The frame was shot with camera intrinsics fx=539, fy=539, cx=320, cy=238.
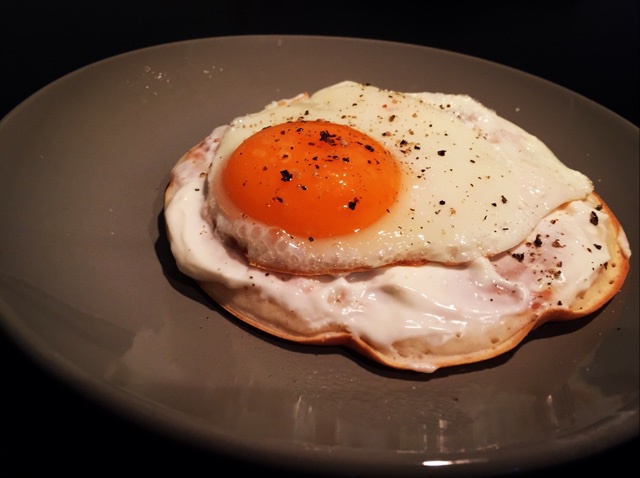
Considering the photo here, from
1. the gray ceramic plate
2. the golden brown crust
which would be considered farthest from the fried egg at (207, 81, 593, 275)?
the gray ceramic plate

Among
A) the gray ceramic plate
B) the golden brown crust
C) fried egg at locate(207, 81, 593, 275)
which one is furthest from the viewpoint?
fried egg at locate(207, 81, 593, 275)

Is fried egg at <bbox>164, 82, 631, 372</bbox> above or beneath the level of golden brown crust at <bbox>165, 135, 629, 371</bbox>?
above

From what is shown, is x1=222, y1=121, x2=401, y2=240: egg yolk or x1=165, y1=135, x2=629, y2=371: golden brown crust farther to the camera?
x1=222, y1=121, x2=401, y2=240: egg yolk

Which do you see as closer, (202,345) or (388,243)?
(202,345)

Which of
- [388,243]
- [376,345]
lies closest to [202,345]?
[376,345]

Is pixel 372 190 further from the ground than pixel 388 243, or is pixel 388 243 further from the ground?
pixel 372 190

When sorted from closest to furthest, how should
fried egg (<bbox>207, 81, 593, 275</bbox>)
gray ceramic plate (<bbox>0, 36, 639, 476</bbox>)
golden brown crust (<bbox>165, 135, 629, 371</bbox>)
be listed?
gray ceramic plate (<bbox>0, 36, 639, 476</bbox>) < golden brown crust (<bbox>165, 135, 629, 371</bbox>) < fried egg (<bbox>207, 81, 593, 275</bbox>)

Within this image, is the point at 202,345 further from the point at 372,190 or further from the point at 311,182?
the point at 372,190

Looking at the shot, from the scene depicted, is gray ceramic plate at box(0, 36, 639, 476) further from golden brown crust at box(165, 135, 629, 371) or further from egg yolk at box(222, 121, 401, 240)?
egg yolk at box(222, 121, 401, 240)
